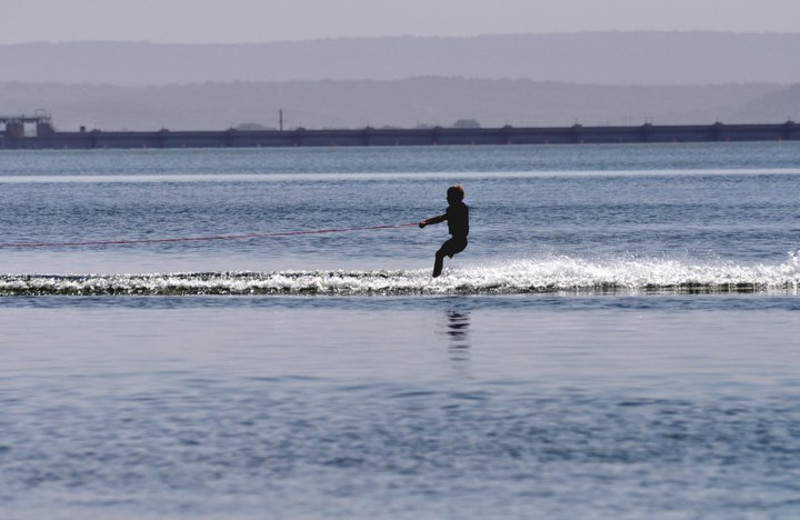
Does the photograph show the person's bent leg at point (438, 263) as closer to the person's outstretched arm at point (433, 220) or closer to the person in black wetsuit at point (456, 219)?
the person in black wetsuit at point (456, 219)

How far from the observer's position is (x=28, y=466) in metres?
17.0

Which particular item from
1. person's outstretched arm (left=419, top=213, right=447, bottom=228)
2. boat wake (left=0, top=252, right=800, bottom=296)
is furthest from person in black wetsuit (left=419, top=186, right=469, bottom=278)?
boat wake (left=0, top=252, right=800, bottom=296)

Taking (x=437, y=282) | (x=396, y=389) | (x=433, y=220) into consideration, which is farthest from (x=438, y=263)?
(x=396, y=389)

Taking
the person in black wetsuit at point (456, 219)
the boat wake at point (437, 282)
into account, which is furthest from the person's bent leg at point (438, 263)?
the person in black wetsuit at point (456, 219)

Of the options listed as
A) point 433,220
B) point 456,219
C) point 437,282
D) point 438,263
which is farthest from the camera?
point 437,282

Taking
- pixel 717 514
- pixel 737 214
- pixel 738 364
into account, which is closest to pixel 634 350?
pixel 738 364

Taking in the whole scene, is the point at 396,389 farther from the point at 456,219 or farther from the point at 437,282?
the point at 437,282

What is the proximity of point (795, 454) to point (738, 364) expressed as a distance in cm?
662

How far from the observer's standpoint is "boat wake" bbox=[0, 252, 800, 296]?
1452 inches

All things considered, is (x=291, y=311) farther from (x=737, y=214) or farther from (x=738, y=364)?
(x=737, y=214)

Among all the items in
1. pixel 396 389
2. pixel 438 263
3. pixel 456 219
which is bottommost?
pixel 396 389

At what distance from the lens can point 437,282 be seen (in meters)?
38.1

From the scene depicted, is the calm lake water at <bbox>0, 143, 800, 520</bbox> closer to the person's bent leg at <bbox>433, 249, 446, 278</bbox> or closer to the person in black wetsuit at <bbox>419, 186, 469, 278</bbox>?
the person's bent leg at <bbox>433, 249, 446, 278</bbox>

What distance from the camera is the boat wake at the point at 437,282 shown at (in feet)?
121
